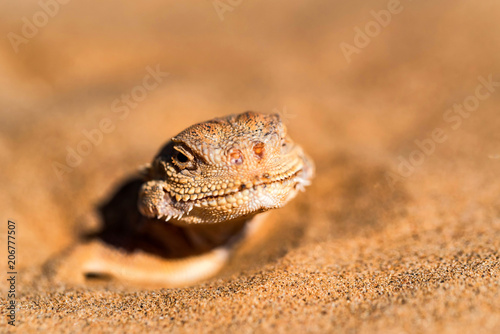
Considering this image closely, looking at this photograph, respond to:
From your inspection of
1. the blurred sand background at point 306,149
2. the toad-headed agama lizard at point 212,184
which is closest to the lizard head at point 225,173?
the toad-headed agama lizard at point 212,184

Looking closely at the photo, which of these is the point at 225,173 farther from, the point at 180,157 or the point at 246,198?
the point at 180,157

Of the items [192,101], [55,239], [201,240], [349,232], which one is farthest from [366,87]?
[55,239]

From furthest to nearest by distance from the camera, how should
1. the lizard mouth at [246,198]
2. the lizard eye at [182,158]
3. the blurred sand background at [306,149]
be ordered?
the lizard eye at [182,158] → the lizard mouth at [246,198] → the blurred sand background at [306,149]

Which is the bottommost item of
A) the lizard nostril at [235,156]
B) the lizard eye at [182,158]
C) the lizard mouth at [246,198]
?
the lizard mouth at [246,198]

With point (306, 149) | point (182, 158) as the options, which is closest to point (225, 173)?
point (182, 158)

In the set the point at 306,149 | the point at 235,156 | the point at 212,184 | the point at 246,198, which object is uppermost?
the point at 306,149

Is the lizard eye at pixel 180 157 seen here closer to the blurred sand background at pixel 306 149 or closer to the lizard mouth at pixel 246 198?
the lizard mouth at pixel 246 198

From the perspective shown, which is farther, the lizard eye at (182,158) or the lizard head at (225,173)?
the lizard eye at (182,158)

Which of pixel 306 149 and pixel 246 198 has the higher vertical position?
pixel 306 149

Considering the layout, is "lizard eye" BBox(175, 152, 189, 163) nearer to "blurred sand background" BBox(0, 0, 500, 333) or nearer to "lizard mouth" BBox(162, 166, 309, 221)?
"lizard mouth" BBox(162, 166, 309, 221)
